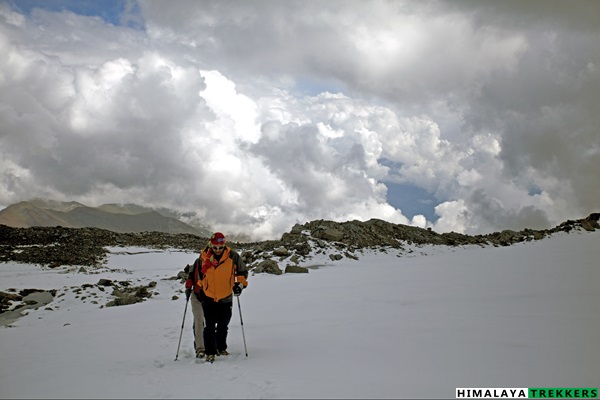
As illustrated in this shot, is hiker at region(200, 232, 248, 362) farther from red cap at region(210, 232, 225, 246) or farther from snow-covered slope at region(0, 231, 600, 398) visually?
snow-covered slope at region(0, 231, 600, 398)

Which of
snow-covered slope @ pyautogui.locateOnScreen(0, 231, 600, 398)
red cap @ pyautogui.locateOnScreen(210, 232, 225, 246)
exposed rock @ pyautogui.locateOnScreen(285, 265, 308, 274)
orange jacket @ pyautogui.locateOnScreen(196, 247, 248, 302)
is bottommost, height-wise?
snow-covered slope @ pyautogui.locateOnScreen(0, 231, 600, 398)

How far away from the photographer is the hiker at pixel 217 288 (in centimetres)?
714

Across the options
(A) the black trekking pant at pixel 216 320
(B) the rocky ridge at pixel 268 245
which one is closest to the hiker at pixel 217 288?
(A) the black trekking pant at pixel 216 320

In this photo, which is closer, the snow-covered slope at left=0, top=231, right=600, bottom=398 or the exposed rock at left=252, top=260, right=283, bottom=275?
the snow-covered slope at left=0, top=231, right=600, bottom=398

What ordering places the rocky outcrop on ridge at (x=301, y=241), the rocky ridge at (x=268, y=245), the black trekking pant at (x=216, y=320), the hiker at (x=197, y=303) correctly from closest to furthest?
the black trekking pant at (x=216, y=320) < the hiker at (x=197, y=303) < the rocky ridge at (x=268, y=245) < the rocky outcrop on ridge at (x=301, y=241)

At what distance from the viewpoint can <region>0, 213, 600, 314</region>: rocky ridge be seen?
60.5 ft

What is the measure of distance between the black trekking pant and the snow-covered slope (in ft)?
1.69

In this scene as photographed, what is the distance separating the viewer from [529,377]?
5086 mm

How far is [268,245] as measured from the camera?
28.6 meters

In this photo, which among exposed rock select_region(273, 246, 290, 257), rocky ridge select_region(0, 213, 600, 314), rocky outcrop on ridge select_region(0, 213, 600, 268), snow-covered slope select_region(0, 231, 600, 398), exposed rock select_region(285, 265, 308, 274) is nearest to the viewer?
snow-covered slope select_region(0, 231, 600, 398)

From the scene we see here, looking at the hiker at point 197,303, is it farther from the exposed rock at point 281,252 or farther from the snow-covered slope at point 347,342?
the exposed rock at point 281,252

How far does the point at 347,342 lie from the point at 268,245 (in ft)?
70.7

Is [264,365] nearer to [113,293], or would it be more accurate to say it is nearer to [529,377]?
[529,377]

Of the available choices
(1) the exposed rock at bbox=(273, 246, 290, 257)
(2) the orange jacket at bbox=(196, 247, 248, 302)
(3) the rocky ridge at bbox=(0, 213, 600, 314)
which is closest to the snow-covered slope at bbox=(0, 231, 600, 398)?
(2) the orange jacket at bbox=(196, 247, 248, 302)
